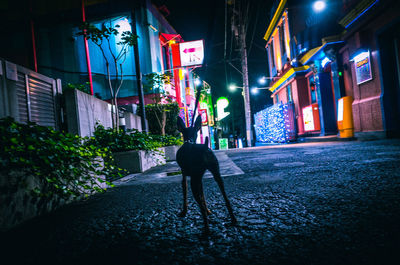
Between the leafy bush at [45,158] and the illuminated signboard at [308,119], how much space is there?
16.6 meters

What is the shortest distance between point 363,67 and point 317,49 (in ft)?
14.9

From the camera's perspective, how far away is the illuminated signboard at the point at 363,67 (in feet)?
30.4

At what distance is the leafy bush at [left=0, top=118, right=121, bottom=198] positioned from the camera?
1963mm

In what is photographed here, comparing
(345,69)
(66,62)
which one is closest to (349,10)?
(345,69)

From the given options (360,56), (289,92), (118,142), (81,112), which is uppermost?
(289,92)

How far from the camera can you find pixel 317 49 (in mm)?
13453

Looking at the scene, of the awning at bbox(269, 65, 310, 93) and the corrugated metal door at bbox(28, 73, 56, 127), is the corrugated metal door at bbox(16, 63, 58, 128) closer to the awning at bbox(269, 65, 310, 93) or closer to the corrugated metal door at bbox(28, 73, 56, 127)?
the corrugated metal door at bbox(28, 73, 56, 127)

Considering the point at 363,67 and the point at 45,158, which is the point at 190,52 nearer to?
the point at 363,67

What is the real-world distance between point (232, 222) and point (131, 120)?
7989 millimetres

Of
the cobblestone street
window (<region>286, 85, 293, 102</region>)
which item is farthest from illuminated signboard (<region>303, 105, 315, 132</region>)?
the cobblestone street

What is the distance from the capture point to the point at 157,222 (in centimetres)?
169

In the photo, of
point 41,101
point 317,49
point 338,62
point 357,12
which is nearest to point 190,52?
point 317,49

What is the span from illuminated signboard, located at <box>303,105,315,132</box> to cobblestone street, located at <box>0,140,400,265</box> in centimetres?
1504

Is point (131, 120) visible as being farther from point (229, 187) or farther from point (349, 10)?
point (349, 10)
